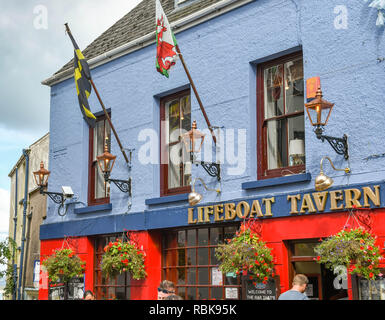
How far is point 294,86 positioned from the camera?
880 centimetres

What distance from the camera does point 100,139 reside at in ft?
40.4

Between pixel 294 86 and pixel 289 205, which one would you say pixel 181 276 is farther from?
pixel 294 86

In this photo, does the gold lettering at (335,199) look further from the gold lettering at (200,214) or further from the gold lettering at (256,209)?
the gold lettering at (200,214)

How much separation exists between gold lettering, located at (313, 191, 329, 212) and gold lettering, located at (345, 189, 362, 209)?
0.35 meters

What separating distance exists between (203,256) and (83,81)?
4035 millimetres

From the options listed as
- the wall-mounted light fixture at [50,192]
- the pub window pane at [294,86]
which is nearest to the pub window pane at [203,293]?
the pub window pane at [294,86]

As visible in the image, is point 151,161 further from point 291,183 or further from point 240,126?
point 291,183

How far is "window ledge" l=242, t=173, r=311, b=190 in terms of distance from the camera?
8.08 meters

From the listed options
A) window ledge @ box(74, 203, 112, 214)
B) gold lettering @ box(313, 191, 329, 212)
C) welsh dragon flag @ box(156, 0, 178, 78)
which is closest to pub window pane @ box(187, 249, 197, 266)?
window ledge @ box(74, 203, 112, 214)

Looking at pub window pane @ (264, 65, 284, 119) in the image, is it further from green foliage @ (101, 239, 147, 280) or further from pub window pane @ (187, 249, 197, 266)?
green foliage @ (101, 239, 147, 280)

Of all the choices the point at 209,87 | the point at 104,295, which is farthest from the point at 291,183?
the point at 104,295

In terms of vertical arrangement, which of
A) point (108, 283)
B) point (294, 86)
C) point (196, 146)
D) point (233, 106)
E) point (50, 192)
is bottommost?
point (108, 283)

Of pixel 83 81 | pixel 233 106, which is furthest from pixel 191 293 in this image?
pixel 83 81
